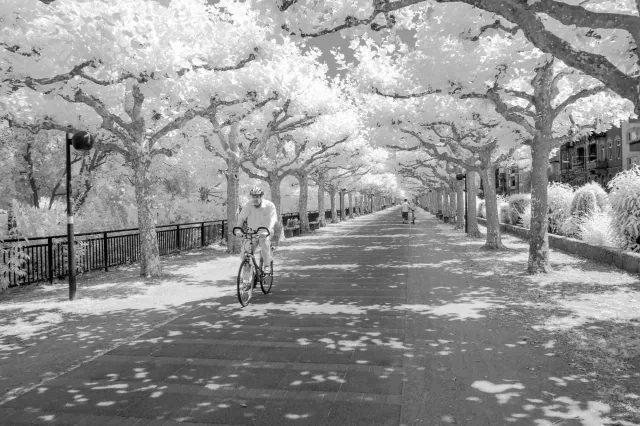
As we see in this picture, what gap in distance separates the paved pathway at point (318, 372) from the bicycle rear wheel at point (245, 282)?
22 centimetres

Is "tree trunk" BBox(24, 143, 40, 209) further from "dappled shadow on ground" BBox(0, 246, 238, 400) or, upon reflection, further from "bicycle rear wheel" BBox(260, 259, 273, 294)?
"bicycle rear wheel" BBox(260, 259, 273, 294)

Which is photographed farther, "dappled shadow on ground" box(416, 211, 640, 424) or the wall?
the wall

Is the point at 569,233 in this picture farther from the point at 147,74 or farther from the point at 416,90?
the point at 147,74

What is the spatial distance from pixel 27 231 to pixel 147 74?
346 inches

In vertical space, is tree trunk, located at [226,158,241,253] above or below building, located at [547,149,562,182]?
below

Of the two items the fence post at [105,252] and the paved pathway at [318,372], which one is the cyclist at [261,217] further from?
→ the fence post at [105,252]

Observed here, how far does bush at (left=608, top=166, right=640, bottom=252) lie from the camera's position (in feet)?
42.4

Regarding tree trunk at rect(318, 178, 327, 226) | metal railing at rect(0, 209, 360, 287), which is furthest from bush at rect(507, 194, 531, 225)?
metal railing at rect(0, 209, 360, 287)

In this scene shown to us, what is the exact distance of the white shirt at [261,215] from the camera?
938 centimetres

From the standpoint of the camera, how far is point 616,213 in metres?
13.7

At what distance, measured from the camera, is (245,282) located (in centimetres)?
872

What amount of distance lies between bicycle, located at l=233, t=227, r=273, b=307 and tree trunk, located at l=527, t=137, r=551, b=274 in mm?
6429

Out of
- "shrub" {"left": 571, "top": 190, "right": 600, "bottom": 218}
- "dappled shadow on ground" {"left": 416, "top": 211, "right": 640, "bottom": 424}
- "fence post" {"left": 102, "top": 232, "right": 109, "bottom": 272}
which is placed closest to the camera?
"dappled shadow on ground" {"left": 416, "top": 211, "right": 640, "bottom": 424}

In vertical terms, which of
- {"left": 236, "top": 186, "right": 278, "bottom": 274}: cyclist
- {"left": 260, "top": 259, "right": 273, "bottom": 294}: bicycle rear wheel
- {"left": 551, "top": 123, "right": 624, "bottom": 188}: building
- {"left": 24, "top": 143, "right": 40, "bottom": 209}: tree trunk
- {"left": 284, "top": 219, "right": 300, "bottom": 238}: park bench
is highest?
{"left": 551, "top": 123, "right": 624, "bottom": 188}: building
